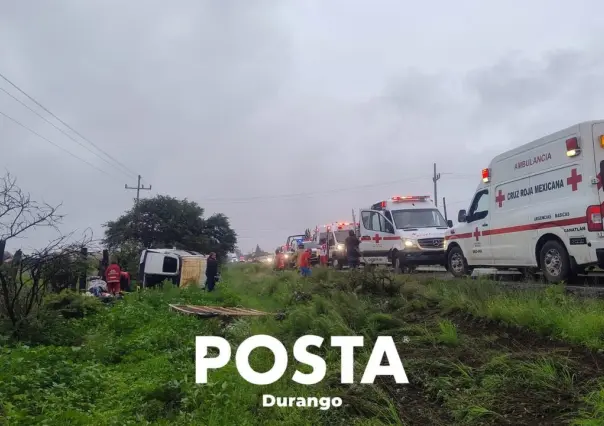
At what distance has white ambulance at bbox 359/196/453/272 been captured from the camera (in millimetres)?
16766

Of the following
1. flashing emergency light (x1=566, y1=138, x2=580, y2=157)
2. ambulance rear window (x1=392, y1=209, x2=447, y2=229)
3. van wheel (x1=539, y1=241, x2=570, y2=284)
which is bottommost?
van wheel (x1=539, y1=241, x2=570, y2=284)

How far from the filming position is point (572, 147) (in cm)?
948

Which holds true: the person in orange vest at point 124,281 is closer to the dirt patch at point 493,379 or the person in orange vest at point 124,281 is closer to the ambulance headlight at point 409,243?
the ambulance headlight at point 409,243

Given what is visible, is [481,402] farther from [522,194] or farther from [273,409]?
[522,194]

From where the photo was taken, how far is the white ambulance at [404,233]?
16.8 meters

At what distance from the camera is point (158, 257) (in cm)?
1969

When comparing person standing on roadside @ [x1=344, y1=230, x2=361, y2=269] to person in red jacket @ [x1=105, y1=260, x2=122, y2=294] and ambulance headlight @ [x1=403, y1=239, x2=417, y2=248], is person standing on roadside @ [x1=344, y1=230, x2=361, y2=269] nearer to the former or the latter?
ambulance headlight @ [x1=403, y1=239, x2=417, y2=248]

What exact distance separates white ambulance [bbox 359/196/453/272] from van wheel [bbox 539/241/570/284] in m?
6.36

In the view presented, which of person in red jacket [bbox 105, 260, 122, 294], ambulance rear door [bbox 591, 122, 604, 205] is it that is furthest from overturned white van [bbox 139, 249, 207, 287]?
ambulance rear door [bbox 591, 122, 604, 205]

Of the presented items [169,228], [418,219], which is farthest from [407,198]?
[169,228]

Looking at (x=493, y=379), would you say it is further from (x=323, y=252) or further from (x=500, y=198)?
(x=323, y=252)

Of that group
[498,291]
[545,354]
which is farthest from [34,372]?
[498,291]

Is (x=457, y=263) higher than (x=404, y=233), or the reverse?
(x=404, y=233)

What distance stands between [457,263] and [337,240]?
12888mm
